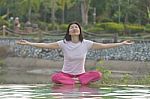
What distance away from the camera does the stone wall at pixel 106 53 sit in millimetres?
26719

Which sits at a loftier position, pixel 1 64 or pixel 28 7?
pixel 28 7

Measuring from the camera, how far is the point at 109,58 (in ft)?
90.1

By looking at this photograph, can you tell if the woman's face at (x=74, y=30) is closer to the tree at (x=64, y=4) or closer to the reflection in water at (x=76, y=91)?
the reflection in water at (x=76, y=91)

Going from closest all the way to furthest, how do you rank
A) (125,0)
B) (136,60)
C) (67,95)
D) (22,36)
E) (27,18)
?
1. (67,95)
2. (136,60)
3. (22,36)
4. (125,0)
5. (27,18)

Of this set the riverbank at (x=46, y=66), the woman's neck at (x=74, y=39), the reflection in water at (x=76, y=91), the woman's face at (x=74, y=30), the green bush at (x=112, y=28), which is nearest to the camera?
the reflection in water at (x=76, y=91)

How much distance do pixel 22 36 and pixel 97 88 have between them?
2054 cm

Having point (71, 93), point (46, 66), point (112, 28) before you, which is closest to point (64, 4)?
point (112, 28)

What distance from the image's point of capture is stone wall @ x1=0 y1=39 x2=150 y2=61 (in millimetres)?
26719

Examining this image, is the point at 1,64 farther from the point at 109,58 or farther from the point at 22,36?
the point at 109,58

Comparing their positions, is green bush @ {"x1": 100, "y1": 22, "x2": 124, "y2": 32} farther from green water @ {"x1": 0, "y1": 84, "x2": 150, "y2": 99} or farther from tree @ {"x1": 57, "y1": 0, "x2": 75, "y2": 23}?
green water @ {"x1": 0, "y1": 84, "x2": 150, "y2": 99}

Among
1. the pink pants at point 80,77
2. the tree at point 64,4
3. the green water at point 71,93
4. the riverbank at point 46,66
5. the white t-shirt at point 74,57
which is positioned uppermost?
the tree at point 64,4

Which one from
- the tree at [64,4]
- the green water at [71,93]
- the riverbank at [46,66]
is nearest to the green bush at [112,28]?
the riverbank at [46,66]

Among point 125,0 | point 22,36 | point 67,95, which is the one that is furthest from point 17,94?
point 125,0

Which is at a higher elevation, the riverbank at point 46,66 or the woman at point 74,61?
the woman at point 74,61
